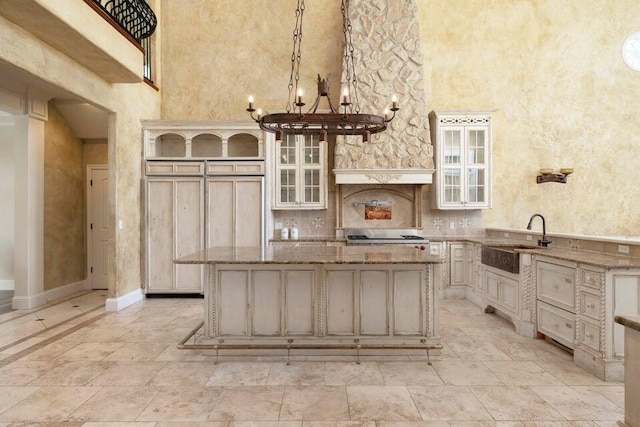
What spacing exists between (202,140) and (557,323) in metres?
6.30

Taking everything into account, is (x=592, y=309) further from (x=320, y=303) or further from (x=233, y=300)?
(x=233, y=300)

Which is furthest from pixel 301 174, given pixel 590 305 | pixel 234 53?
pixel 590 305

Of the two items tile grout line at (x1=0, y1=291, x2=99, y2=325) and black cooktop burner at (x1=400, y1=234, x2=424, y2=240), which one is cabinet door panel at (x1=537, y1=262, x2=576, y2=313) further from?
tile grout line at (x1=0, y1=291, x2=99, y2=325)

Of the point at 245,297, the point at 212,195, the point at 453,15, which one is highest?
the point at 453,15

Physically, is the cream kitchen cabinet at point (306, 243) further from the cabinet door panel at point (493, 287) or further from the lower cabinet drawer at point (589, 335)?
the lower cabinet drawer at point (589, 335)

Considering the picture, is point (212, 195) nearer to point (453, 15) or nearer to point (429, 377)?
point (429, 377)

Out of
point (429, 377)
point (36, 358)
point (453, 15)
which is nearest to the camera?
point (429, 377)

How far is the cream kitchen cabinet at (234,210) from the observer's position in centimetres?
625

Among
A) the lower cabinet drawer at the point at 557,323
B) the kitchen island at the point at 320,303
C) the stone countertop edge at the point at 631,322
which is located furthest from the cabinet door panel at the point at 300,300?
the lower cabinet drawer at the point at 557,323

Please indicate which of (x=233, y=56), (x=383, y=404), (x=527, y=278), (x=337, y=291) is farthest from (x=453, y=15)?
(x=383, y=404)

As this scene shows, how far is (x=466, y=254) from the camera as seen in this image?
627 centimetres

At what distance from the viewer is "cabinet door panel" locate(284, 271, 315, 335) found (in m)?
3.75

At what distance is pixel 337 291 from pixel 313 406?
47.9 inches

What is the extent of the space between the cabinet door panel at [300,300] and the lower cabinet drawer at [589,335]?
2580 mm
